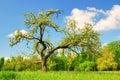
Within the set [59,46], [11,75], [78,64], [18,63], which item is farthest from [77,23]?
[78,64]

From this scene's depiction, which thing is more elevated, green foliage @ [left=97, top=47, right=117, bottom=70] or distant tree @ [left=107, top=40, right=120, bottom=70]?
distant tree @ [left=107, top=40, right=120, bottom=70]

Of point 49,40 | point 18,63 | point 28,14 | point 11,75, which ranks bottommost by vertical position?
point 11,75

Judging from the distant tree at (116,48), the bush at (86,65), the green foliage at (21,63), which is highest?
the distant tree at (116,48)

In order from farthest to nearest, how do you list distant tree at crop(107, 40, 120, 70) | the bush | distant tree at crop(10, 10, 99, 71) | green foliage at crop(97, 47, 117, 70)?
1. distant tree at crop(107, 40, 120, 70)
2. the bush
3. green foliage at crop(97, 47, 117, 70)
4. distant tree at crop(10, 10, 99, 71)

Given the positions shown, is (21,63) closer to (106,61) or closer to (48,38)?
(48,38)

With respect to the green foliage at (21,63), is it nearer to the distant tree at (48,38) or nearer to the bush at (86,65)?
the distant tree at (48,38)

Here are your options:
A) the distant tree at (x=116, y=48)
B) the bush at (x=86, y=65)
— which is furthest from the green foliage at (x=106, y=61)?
the distant tree at (x=116, y=48)

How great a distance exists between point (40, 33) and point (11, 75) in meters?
32.9

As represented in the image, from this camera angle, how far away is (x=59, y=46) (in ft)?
142

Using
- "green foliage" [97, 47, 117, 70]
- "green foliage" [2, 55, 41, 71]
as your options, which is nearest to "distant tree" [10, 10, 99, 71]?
"green foliage" [2, 55, 41, 71]

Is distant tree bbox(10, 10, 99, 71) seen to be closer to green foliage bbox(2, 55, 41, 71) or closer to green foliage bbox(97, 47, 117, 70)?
green foliage bbox(2, 55, 41, 71)

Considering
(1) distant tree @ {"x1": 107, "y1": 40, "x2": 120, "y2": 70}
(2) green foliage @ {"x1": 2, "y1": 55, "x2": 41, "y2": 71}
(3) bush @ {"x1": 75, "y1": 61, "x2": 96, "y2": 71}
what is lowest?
(2) green foliage @ {"x1": 2, "y1": 55, "x2": 41, "y2": 71}

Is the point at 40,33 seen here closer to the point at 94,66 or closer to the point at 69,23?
the point at 69,23

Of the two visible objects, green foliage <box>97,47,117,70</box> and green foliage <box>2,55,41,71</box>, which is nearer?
green foliage <box>2,55,41,71</box>
